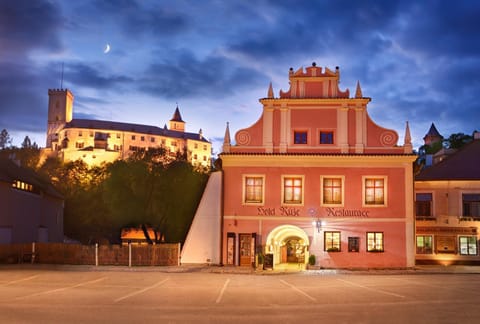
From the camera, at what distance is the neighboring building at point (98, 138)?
5910 inches

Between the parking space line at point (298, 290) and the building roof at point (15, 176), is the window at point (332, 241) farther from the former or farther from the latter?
the building roof at point (15, 176)

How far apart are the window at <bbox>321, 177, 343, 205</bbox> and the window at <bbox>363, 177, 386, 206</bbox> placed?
1404 mm

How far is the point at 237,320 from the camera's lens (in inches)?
527

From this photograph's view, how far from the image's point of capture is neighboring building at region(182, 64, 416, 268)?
31734mm

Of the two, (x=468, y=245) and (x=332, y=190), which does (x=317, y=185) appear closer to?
(x=332, y=190)

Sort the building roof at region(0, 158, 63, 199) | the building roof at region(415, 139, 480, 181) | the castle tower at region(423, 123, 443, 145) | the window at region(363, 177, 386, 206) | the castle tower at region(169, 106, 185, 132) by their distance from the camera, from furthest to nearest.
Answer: the castle tower at region(169, 106, 185, 132) < the castle tower at region(423, 123, 443, 145) < the building roof at region(0, 158, 63, 199) < the building roof at region(415, 139, 480, 181) < the window at region(363, 177, 386, 206)

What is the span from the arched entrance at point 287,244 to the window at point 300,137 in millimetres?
4948

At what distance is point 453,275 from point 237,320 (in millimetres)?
17585

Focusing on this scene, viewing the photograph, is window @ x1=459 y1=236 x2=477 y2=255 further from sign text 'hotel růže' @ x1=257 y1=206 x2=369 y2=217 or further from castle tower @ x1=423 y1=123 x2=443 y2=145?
castle tower @ x1=423 y1=123 x2=443 y2=145

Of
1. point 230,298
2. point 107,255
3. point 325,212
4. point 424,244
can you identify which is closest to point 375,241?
point 325,212

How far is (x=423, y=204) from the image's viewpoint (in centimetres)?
3628

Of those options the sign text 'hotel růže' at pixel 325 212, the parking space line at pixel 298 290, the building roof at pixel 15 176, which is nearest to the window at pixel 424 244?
the sign text 'hotel růže' at pixel 325 212

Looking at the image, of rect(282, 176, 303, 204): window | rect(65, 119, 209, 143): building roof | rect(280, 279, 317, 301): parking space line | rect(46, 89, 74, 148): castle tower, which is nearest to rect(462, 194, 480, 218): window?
rect(282, 176, 303, 204): window

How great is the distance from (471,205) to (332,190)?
9742 millimetres
